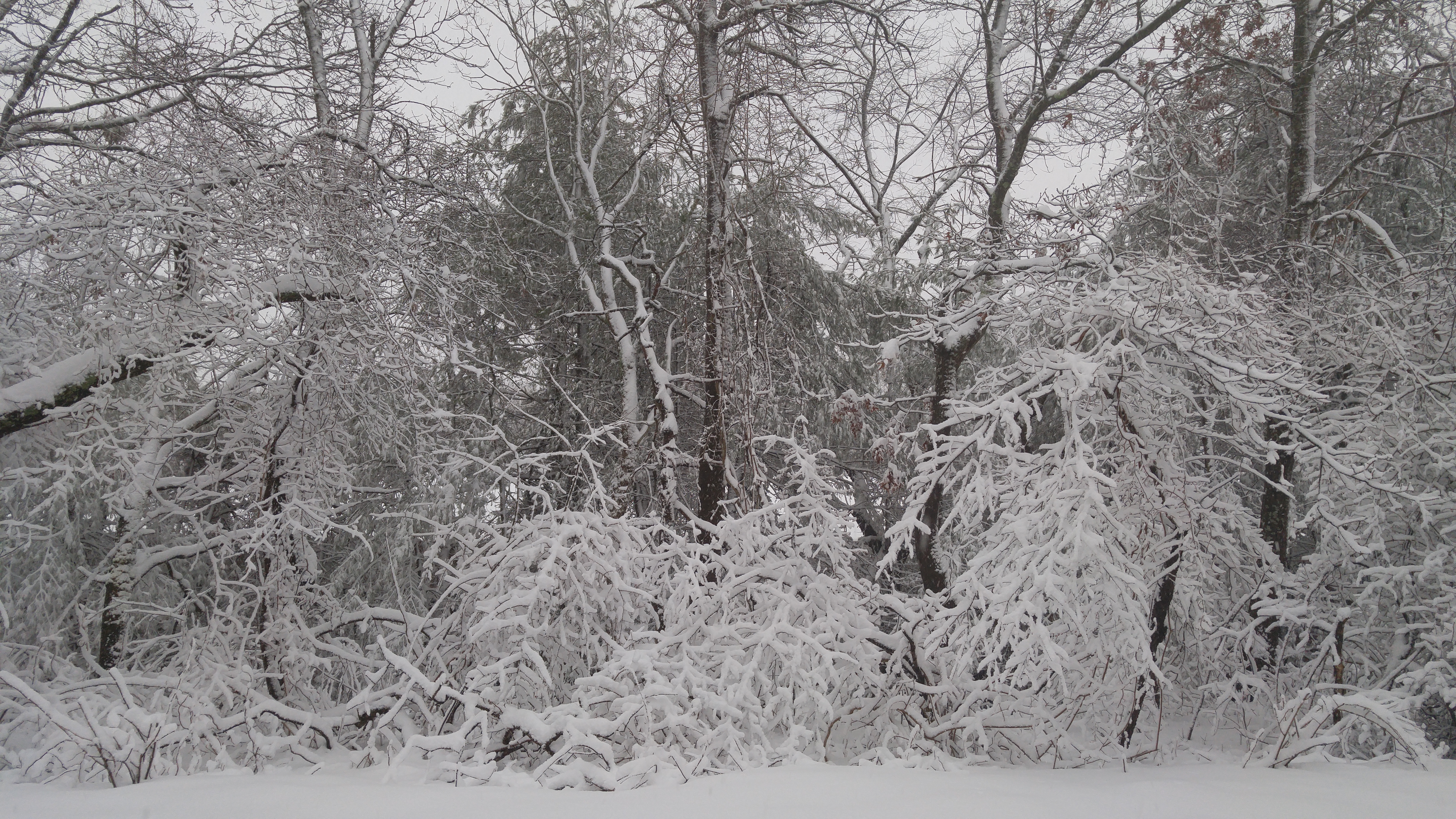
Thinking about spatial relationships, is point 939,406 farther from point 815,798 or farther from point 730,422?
point 815,798

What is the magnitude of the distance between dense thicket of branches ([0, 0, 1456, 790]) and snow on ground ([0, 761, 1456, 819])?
439 millimetres

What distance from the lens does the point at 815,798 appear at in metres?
3.56

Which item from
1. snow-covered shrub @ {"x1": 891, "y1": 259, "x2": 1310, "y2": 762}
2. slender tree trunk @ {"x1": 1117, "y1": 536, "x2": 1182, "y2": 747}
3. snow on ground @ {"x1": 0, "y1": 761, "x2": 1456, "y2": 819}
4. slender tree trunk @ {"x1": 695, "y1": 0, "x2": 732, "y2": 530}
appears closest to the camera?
snow on ground @ {"x1": 0, "y1": 761, "x2": 1456, "y2": 819}

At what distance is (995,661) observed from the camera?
14.8ft

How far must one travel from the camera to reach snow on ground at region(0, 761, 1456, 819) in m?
3.34

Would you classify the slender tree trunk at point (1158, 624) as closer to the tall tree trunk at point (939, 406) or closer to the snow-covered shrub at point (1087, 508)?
the snow-covered shrub at point (1087, 508)

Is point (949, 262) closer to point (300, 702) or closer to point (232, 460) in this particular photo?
point (300, 702)

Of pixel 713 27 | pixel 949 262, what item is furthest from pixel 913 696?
pixel 713 27

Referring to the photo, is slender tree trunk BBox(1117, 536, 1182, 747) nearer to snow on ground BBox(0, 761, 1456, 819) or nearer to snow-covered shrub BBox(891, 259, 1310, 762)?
snow-covered shrub BBox(891, 259, 1310, 762)

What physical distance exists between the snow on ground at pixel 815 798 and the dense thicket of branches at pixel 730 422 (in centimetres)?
44

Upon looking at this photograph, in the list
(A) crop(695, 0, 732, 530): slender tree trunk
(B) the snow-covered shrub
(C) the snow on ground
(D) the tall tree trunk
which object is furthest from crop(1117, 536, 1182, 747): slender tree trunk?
(A) crop(695, 0, 732, 530): slender tree trunk

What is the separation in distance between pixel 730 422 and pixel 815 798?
3910 mm

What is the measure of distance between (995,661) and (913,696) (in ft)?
3.23

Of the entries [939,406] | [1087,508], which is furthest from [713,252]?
[1087,508]
